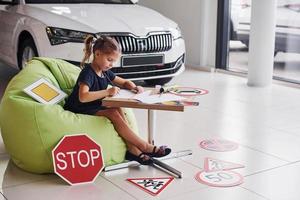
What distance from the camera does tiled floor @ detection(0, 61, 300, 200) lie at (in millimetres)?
2855

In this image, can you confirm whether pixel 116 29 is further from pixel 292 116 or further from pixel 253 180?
pixel 253 180

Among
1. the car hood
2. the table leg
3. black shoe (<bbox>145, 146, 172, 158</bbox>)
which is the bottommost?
black shoe (<bbox>145, 146, 172, 158</bbox>)

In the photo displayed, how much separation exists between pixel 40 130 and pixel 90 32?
2.11 m

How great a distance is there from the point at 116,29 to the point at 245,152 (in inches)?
85.8

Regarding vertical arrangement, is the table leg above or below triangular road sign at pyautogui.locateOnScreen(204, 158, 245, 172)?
above

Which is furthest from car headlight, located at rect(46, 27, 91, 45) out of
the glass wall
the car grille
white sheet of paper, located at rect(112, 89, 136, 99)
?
the glass wall

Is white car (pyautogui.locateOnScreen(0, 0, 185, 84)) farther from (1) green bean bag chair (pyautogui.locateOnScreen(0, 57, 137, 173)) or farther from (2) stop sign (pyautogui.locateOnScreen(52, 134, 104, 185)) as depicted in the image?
(2) stop sign (pyautogui.locateOnScreen(52, 134, 104, 185))

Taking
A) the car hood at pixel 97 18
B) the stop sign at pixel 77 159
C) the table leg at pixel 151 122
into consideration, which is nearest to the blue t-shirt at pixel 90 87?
the stop sign at pixel 77 159

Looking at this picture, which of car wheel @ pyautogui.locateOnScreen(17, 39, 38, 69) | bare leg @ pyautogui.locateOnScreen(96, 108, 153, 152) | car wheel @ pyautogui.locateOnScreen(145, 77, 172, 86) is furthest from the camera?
car wheel @ pyautogui.locateOnScreen(145, 77, 172, 86)

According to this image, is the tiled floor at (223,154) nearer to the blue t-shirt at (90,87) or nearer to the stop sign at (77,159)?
the stop sign at (77,159)

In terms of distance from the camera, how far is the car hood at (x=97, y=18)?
499 cm

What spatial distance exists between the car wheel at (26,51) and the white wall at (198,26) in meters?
2.85

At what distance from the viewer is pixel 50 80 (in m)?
3.45

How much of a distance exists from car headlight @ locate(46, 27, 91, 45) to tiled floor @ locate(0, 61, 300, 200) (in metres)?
0.97
